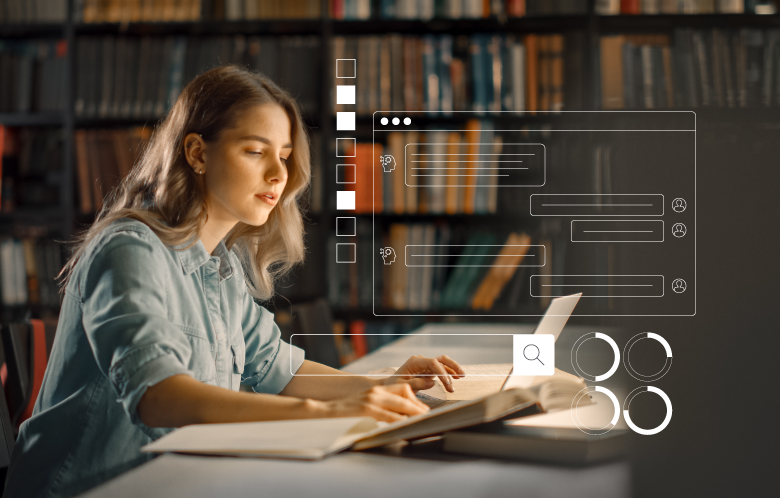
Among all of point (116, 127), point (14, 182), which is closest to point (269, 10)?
point (116, 127)

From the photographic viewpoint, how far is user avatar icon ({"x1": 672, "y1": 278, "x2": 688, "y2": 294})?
14.2 inches

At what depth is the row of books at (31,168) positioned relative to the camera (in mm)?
1486

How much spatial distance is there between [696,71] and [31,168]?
1638 mm

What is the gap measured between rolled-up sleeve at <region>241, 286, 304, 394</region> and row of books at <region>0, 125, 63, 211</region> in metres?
1.14

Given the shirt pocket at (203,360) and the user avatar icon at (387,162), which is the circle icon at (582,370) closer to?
the user avatar icon at (387,162)

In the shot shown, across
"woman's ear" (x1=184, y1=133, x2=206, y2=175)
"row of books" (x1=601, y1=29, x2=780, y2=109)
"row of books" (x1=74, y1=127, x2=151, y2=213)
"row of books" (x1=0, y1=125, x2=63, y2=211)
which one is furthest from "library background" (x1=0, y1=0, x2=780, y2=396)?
"row of books" (x1=0, y1=125, x2=63, y2=211)

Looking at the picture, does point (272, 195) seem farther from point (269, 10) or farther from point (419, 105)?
point (269, 10)

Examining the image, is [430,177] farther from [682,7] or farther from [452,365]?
[682,7]

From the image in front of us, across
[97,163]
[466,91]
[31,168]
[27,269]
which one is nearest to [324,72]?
[466,91]

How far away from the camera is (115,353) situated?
1.45 feet

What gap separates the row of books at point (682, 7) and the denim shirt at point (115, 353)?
423mm

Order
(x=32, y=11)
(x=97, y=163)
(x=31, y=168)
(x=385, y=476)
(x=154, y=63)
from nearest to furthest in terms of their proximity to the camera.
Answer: (x=385, y=476), (x=154, y=63), (x=97, y=163), (x=32, y=11), (x=31, y=168)

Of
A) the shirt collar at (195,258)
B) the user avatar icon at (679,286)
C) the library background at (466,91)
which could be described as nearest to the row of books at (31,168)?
the library background at (466,91)

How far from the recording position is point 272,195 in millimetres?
444
